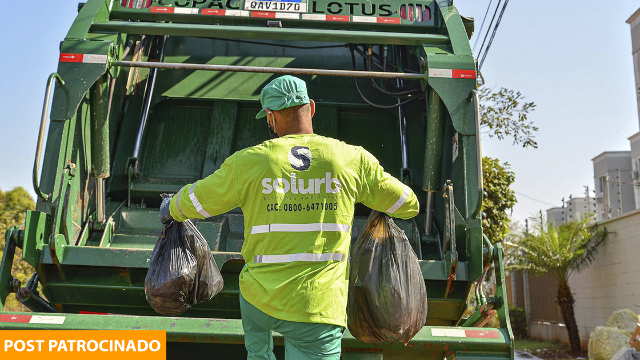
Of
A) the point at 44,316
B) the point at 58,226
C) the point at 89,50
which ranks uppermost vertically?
the point at 89,50

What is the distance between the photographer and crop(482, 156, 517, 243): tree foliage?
11.3 metres

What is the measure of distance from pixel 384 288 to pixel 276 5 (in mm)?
2446

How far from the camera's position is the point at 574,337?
14.5 metres

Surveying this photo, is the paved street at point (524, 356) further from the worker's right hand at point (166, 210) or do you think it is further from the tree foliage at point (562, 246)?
the worker's right hand at point (166, 210)

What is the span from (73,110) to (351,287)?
6.86 feet

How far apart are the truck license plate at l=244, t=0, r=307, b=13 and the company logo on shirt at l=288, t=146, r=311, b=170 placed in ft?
7.78

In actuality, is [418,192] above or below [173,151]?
below

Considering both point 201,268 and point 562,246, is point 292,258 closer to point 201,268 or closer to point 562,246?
point 201,268

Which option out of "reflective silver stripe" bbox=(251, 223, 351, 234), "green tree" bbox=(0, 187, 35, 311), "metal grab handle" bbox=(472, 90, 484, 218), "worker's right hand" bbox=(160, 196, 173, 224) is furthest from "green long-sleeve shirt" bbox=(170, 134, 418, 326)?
"green tree" bbox=(0, 187, 35, 311)

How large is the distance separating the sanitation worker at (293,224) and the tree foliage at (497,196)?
9201 mm

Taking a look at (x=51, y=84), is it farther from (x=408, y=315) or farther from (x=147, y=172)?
(x=408, y=315)

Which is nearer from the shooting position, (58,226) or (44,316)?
(44,316)

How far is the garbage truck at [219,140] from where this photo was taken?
364 cm

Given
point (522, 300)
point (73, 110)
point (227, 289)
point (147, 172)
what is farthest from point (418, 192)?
point (522, 300)
